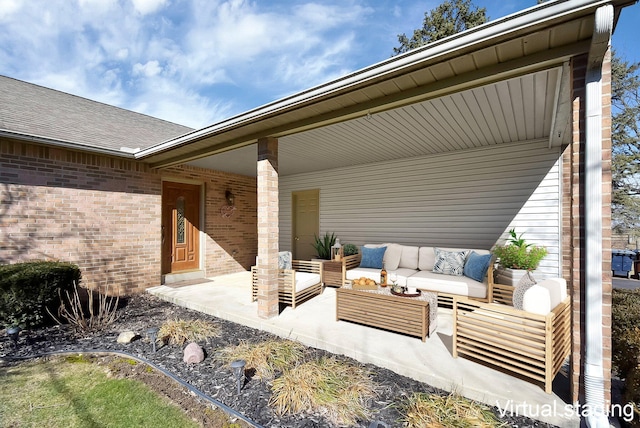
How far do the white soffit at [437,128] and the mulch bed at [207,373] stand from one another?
291cm

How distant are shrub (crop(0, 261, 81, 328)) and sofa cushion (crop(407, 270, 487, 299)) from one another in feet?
17.6

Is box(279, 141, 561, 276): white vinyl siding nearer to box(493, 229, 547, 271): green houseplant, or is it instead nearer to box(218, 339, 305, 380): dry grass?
box(493, 229, 547, 271): green houseplant

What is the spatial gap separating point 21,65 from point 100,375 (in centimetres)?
989

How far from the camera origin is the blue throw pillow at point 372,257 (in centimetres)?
579

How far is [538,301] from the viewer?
243 cm

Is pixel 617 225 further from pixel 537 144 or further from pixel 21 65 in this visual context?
pixel 21 65

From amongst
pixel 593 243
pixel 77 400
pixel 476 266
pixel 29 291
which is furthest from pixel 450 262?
pixel 29 291

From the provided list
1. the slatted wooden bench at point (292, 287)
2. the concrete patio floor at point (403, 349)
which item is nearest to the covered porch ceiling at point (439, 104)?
the slatted wooden bench at point (292, 287)

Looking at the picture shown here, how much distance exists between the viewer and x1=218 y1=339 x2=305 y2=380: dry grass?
270cm

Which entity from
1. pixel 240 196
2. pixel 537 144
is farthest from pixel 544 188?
pixel 240 196

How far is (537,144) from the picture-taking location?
4844 mm

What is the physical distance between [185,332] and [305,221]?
4.98m

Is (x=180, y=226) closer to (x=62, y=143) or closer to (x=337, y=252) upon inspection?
(x=62, y=143)

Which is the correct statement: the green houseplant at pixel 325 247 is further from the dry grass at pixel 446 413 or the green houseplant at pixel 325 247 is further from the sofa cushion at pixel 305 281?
the dry grass at pixel 446 413
